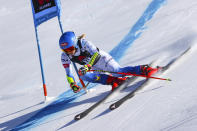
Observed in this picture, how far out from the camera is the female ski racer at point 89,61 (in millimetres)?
4699

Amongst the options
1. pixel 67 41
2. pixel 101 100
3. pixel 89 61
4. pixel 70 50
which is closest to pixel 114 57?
pixel 89 61

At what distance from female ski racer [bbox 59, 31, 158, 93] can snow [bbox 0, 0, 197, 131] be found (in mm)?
253

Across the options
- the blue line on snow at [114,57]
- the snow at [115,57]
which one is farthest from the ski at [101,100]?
the blue line on snow at [114,57]

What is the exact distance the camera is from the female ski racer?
15.4 feet

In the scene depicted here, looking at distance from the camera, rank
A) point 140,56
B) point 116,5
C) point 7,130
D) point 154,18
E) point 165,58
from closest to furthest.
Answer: point 7,130 < point 165,58 < point 140,56 < point 154,18 < point 116,5

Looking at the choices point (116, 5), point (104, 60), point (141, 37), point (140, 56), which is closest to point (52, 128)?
point (104, 60)

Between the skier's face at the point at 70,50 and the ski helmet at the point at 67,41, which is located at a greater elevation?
the ski helmet at the point at 67,41

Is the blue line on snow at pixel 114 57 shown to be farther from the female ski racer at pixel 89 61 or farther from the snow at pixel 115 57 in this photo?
the female ski racer at pixel 89 61

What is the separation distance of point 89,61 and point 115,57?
2616 mm

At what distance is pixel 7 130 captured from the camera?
4.77 meters

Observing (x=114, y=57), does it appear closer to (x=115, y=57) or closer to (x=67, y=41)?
(x=115, y=57)

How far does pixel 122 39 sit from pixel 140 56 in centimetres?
200

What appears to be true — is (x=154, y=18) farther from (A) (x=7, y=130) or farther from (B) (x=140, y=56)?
(A) (x=7, y=130)

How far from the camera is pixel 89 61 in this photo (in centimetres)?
493
